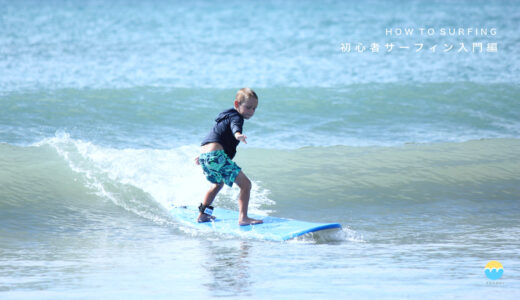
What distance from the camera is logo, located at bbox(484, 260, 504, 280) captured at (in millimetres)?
4090

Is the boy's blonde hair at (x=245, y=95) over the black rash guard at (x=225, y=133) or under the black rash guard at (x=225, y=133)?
over

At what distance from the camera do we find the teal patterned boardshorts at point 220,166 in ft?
19.2

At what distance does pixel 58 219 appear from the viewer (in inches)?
254

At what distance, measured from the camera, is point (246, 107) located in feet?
18.9

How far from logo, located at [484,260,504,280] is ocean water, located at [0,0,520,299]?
4cm

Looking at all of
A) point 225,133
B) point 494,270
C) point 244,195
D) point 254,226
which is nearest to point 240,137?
point 225,133

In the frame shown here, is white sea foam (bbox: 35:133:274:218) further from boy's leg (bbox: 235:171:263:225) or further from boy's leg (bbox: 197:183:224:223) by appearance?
boy's leg (bbox: 235:171:263:225)

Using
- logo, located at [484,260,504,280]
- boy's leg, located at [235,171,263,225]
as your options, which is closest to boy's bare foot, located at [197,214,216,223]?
boy's leg, located at [235,171,263,225]

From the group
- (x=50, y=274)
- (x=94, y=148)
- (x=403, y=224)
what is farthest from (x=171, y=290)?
(x=94, y=148)

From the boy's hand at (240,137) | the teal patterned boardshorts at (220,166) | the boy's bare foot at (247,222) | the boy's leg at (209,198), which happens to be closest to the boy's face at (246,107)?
the boy's hand at (240,137)

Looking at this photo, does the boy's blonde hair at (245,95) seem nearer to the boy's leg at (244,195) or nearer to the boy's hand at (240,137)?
the boy's hand at (240,137)

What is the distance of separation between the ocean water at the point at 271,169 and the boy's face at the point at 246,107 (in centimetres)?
106

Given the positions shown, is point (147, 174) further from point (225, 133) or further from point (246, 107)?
point (246, 107)

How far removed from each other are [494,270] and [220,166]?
2529 mm
